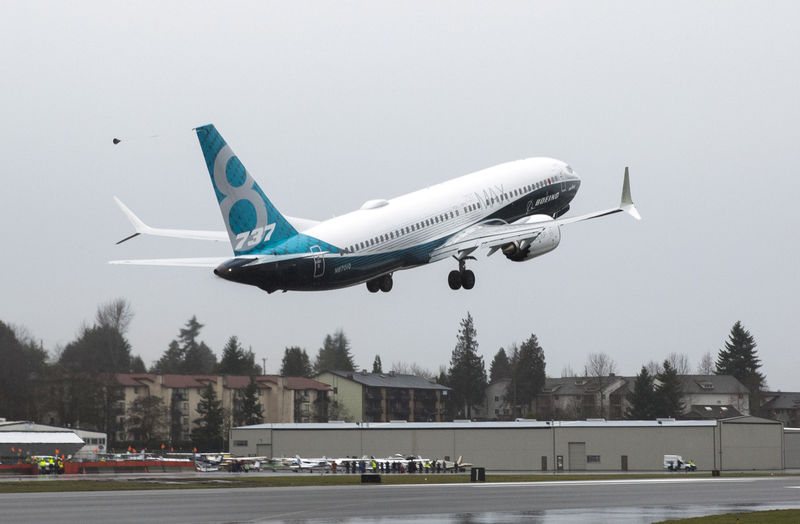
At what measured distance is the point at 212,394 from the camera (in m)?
181

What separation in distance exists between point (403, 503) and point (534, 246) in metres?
15.0

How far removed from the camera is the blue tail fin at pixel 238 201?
53.1m

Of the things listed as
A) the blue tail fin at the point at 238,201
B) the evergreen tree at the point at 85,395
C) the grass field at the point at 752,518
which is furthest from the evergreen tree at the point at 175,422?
the grass field at the point at 752,518

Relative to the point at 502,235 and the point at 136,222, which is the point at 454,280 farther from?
the point at 136,222

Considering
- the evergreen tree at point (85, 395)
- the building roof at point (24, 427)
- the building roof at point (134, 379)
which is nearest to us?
the building roof at point (24, 427)

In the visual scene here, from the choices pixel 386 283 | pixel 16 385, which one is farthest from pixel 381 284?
pixel 16 385

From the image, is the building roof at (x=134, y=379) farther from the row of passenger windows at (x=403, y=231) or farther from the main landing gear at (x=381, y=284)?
the row of passenger windows at (x=403, y=231)

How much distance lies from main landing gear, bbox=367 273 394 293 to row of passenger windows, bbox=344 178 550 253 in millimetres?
3640

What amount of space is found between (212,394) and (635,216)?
12835cm

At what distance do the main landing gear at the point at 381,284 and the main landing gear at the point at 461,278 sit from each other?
10.2 feet

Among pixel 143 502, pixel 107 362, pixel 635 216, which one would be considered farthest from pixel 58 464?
pixel 107 362

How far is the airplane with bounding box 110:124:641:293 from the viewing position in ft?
175

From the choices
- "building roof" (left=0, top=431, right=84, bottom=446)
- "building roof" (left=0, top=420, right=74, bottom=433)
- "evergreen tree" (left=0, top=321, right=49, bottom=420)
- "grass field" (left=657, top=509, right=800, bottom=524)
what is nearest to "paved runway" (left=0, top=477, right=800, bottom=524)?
"grass field" (left=657, top=509, right=800, bottom=524)

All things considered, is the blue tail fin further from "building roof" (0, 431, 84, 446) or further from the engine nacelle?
"building roof" (0, 431, 84, 446)
